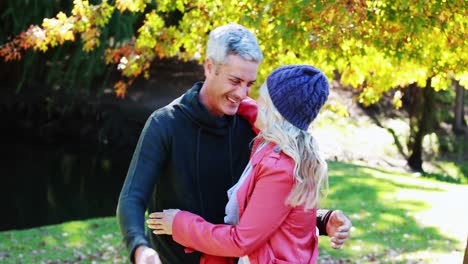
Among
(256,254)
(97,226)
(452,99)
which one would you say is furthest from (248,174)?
(452,99)

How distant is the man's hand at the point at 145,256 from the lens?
2.01 metres

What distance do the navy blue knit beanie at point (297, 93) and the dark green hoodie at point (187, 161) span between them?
10.8 inches

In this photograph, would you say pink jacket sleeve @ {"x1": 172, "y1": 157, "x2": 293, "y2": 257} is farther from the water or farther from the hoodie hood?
the water

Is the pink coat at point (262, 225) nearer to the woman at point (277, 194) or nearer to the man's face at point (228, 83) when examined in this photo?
the woman at point (277, 194)

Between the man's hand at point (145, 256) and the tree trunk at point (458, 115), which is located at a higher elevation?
the man's hand at point (145, 256)

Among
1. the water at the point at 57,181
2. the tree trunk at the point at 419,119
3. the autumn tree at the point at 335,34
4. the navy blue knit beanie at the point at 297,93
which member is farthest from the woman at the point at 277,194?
the tree trunk at the point at 419,119

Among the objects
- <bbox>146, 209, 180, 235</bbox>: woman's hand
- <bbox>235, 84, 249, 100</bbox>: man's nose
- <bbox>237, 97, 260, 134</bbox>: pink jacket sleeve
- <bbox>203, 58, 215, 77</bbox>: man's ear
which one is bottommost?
<bbox>146, 209, 180, 235</bbox>: woman's hand

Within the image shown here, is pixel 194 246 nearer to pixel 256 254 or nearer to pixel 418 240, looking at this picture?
pixel 256 254

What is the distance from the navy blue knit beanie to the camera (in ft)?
7.44

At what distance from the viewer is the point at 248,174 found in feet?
7.34

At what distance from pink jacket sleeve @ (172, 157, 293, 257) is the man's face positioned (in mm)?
317

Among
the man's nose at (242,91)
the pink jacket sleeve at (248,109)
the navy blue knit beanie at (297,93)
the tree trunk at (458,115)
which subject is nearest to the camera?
the navy blue knit beanie at (297,93)

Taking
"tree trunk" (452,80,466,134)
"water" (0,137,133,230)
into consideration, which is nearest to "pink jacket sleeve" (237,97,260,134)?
"water" (0,137,133,230)

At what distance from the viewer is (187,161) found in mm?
2418
